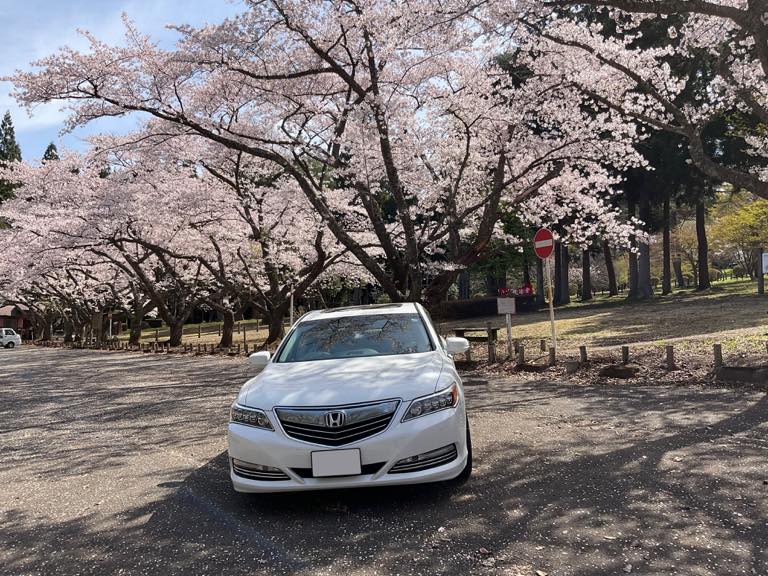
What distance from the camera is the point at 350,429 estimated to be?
144 inches

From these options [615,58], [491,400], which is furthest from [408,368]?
[615,58]

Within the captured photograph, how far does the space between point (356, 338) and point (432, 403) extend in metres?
1.40

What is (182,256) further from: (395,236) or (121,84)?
(121,84)

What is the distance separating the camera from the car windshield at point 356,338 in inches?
192

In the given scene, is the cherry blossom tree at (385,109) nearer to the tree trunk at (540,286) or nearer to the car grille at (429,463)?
the car grille at (429,463)

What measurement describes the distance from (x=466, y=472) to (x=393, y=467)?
3.13 feet

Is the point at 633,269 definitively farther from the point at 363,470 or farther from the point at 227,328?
the point at 363,470

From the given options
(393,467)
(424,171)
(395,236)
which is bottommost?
(393,467)

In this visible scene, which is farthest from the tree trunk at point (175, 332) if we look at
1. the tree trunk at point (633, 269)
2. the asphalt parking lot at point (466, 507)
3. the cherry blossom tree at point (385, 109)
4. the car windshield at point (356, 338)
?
the tree trunk at point (633, 269)

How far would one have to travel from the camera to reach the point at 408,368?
422 cm

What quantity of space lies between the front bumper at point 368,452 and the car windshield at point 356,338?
1.08 meters

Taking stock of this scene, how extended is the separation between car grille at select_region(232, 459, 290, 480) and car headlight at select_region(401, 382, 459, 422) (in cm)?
90

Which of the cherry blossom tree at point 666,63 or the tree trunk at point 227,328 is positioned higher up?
the cherry blossom tree at point 666,63

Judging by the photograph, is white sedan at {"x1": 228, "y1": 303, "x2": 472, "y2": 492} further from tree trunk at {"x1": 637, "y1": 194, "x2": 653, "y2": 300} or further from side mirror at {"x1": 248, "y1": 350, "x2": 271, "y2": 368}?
tree trunk at {"x1": 637, "y1": 194, "x2": 653, "y2": 300}
